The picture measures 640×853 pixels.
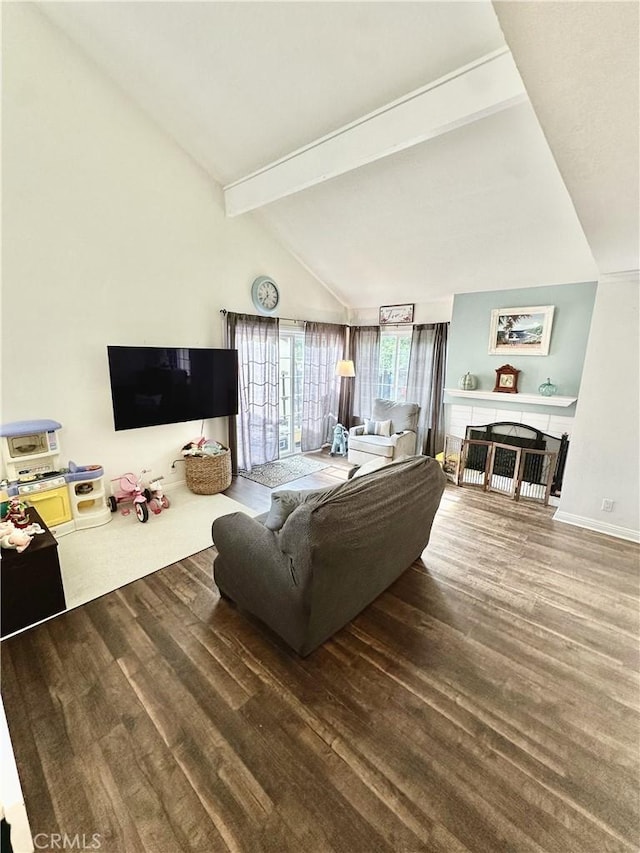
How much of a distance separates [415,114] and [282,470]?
3.97 metres

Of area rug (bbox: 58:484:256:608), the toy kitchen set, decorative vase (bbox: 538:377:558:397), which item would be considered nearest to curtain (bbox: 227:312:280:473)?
area rug (bbox: 58:484:256:608)

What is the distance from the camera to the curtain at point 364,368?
5.93 meters

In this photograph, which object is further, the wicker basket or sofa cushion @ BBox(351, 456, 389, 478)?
the wicker basket

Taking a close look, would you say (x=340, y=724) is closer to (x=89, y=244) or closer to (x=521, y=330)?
(x=89, y=244)

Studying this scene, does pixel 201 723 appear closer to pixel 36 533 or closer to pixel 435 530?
pixel 36 533

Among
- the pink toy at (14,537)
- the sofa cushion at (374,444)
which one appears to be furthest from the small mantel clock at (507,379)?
the pink toy at (14,537)

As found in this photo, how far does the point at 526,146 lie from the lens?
8.80 feet

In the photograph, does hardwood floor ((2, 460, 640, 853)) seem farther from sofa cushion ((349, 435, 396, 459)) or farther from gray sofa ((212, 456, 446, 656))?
sofa cushion ((349, 435, 396, 459))

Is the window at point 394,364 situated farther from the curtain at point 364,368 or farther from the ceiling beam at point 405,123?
the ceiling beam at point 405,123

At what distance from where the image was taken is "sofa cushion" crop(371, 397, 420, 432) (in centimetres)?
523

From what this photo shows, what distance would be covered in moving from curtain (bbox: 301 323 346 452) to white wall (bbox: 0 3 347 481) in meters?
1.74

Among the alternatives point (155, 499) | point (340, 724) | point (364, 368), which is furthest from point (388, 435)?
point (340, 724)

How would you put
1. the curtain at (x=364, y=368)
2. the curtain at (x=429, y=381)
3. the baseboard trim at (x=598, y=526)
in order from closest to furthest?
the baseboard trim at (x=598, y=526)
the curtain at (x=429, y=381)
the curtain at (x=364, y=368)

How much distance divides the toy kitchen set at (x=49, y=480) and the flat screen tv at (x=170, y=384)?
0.55 meters
